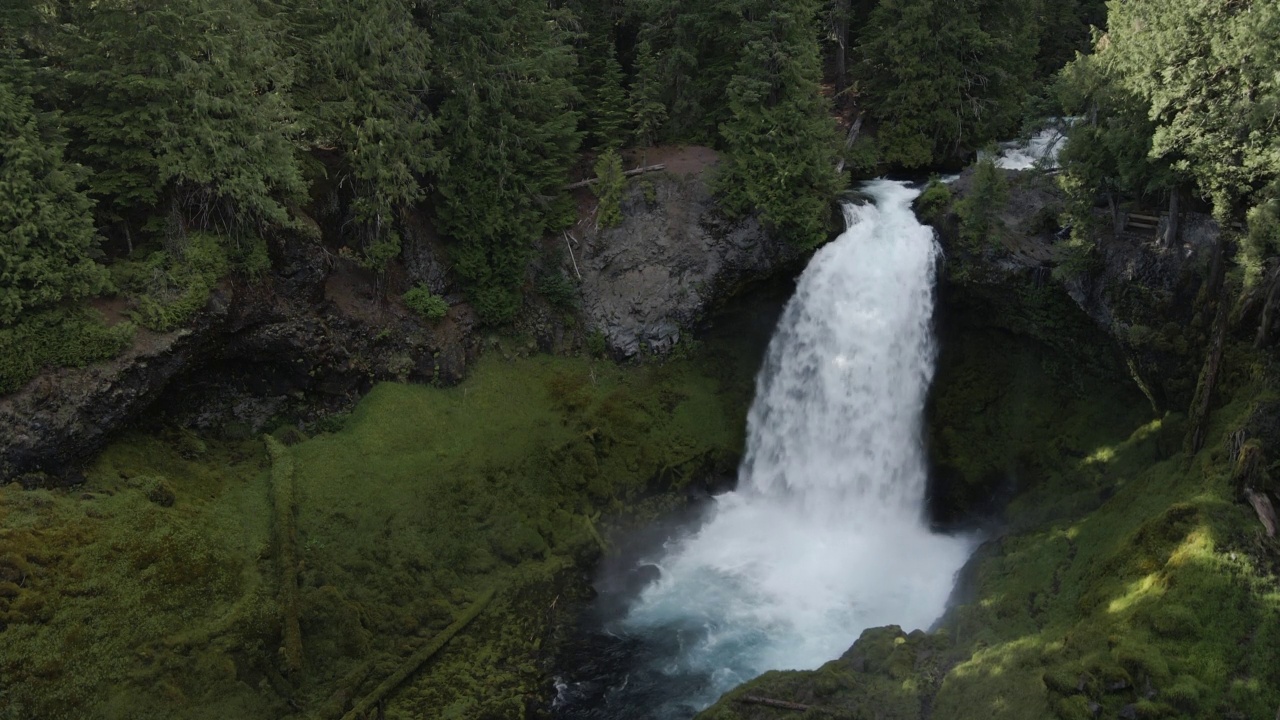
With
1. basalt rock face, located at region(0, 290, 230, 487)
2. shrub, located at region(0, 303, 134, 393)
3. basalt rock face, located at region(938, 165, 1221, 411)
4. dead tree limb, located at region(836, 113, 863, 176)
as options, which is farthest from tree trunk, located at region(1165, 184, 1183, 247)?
shrub, located at region(0, 303, 134, 393)

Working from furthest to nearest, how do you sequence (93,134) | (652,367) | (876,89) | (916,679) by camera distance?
(876,89), (652,367), (93,134), (916,679)

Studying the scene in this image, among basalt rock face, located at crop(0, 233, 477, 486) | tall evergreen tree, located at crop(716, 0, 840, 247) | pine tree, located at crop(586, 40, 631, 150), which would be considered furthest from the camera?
pine tree, located at crop(586, 40, 631, 150)

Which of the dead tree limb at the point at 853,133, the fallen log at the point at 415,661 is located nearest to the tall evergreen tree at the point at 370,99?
the fallen log at the point at 415,661

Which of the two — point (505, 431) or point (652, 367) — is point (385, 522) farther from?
point (652, 367)

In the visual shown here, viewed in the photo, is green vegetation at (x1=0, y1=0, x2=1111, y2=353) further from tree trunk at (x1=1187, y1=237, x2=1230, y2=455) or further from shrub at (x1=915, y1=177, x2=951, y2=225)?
tree trunk at (x1=1187, y1=237, x2=1230, y2=455)

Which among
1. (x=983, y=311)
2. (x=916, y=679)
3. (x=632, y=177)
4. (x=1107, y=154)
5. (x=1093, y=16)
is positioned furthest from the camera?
(x=1093, y=16)

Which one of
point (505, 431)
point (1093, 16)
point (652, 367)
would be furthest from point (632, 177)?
point (1093, 16)
